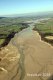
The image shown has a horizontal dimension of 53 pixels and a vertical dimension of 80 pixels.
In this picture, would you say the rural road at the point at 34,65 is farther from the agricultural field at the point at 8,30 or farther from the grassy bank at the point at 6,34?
the agricultural field at the point at 8,30

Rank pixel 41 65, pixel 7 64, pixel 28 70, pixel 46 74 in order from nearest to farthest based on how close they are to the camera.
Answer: pixel 46 74 < pixel 28 70 < pixel 41 65 < pixel 7 64

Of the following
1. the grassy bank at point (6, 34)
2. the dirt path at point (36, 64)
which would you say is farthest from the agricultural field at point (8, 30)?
the dirt path at point (36, 64)

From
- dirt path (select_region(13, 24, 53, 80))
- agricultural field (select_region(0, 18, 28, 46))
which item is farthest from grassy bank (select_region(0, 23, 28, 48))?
dirt path (select_region(13, 24, 53, 80))

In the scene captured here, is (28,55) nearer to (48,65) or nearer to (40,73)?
(48,65)

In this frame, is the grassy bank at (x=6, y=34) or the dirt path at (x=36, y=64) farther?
the grassy bank at (x=6, y=34)

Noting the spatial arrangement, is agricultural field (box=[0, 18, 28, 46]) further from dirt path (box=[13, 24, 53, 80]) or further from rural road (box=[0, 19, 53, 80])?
rural road (box=[0, 19, 53, 80])

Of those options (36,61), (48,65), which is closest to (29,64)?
(36,61)

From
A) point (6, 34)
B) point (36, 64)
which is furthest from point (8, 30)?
point (36, 64)

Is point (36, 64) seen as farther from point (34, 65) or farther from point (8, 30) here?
point (8, 30)

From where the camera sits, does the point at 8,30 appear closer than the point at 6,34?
No

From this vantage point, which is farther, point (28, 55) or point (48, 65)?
point (28, 55)

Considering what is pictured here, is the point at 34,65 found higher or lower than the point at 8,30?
higher
